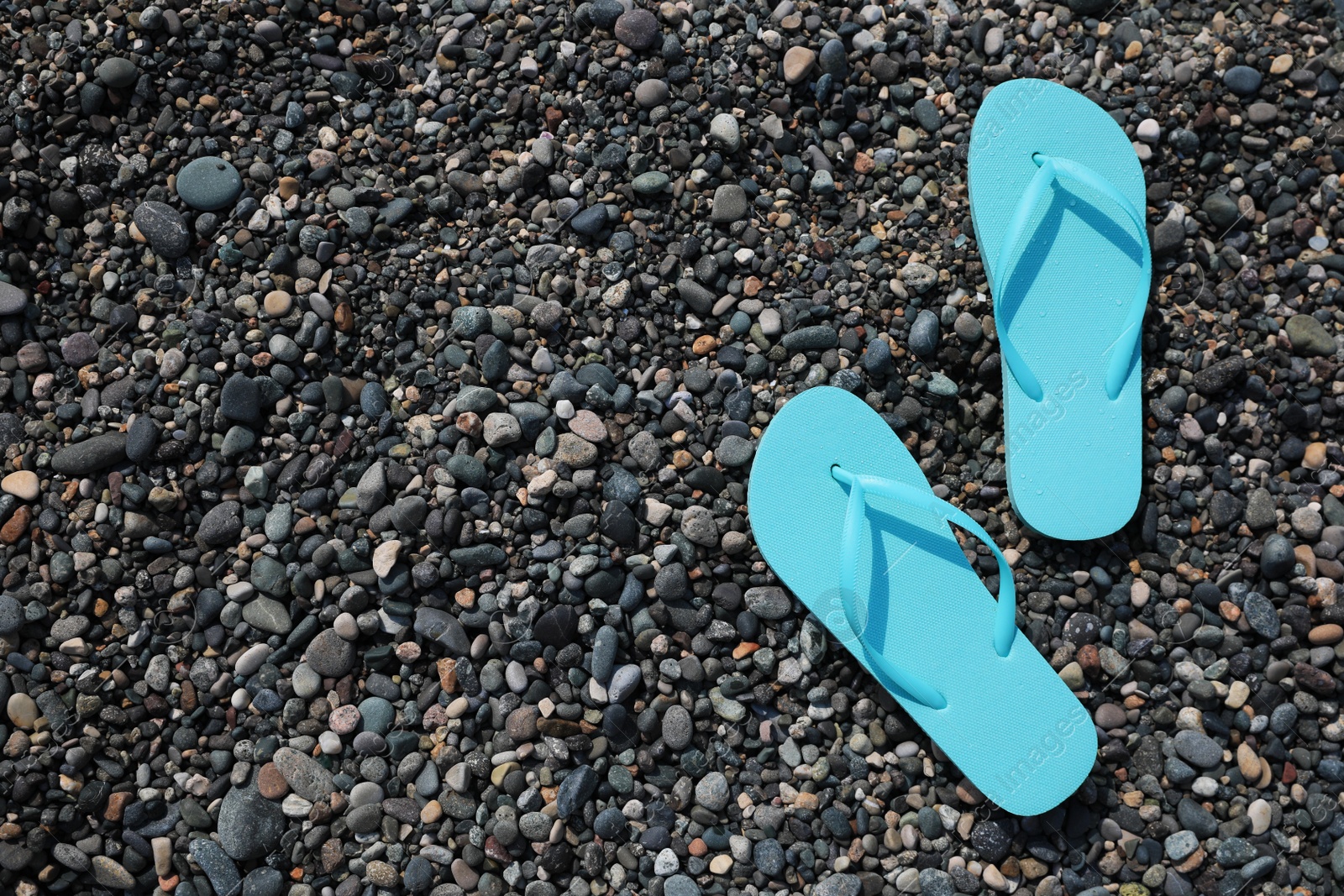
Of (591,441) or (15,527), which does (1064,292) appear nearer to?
(591,441)

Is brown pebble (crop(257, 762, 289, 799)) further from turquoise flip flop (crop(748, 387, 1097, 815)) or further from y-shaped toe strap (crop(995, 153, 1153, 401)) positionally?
y-shaped toe strap (crop(995, 153, 1153, 401))

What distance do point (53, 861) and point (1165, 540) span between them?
2.57 meters

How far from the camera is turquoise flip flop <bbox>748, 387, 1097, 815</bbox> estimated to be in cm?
200

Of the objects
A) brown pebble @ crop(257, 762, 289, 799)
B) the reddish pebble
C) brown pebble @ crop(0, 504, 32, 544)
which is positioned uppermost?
brown pebble @ crop(0, 504, 32, 544)

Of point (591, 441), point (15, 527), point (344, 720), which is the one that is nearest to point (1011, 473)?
point (591, 441)

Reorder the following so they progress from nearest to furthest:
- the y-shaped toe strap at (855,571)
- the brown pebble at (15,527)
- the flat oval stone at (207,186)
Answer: the y-shaped toe strap at (855,571) → the brown pebble at (15,527) → the flat oval stone at (207,186)

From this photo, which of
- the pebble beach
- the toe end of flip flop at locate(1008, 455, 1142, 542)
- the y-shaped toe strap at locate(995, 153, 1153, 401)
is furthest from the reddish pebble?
the y-shaped toe strap at locate(995, 153, 1153, 401)

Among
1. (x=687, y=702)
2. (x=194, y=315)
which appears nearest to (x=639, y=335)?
(x=687, y=702)

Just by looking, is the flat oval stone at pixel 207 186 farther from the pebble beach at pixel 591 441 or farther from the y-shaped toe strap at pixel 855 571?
the y-shaped toe strap at pixel 855 571

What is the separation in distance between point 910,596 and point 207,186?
78.1 inches

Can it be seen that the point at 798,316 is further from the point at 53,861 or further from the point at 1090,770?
the point at 53,861

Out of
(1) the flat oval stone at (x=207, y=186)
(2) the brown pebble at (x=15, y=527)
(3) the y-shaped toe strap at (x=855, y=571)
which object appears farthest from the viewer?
(1) the flat oval stone at (x=207, y=186)

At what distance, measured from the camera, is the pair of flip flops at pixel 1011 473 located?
203cm

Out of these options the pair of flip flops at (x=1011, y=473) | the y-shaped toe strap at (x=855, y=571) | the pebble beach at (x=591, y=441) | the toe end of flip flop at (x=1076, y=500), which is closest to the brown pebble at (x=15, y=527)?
the pebble beach at (x=591, y=441)
